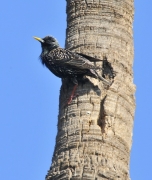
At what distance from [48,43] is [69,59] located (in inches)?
20.8

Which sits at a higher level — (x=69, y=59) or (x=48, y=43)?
(x=48, y=43)

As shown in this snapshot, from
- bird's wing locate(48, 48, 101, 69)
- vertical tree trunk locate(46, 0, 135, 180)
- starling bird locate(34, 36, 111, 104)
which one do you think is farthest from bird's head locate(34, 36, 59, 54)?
vertical tree trunk locate(46, 0, 135, 180)

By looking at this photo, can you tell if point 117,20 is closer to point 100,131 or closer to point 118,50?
point 118,50

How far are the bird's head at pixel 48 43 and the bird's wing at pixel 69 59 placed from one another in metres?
0.11

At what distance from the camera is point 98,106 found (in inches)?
333

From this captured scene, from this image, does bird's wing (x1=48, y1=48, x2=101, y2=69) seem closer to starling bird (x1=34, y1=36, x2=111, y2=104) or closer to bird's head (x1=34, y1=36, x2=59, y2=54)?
starling bird (x1=34, y1=36, x2=111, y2=104)

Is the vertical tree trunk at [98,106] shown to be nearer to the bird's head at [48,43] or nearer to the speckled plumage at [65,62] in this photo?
the speckled plumage at [65,62]

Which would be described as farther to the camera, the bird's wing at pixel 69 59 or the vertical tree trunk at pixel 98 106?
the bird's wing at pixel 69 59

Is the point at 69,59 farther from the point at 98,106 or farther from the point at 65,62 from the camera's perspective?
the point at 98,106

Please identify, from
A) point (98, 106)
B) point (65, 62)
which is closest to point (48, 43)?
point (65, 62)

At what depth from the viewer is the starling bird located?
879 cm

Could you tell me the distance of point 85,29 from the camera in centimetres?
908

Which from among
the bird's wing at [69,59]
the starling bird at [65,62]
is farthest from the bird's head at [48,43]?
the bird's wing at [69,59]

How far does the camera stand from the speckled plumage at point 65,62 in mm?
8789
